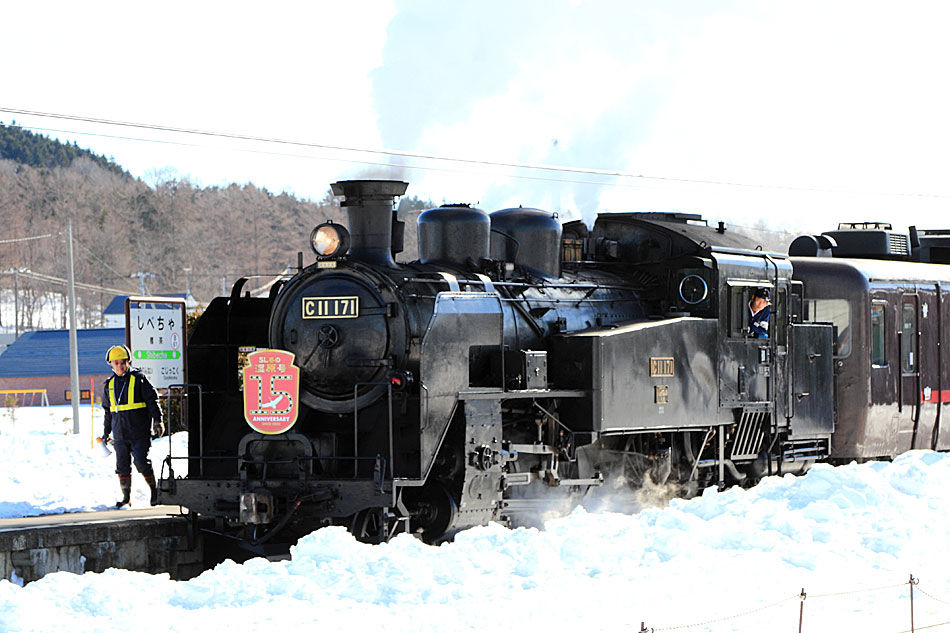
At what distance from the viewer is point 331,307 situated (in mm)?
10148

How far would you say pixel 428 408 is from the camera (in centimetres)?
945

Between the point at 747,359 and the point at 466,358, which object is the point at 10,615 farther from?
the point at 747,359

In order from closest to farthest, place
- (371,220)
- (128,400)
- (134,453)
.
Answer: (371,220), (128,400), (134,453)

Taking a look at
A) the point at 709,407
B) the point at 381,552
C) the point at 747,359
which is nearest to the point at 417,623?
the point at 381,552

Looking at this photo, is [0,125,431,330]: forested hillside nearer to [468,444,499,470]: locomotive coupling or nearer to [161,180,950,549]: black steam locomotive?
[161,180,950,549]: black steam locomotive

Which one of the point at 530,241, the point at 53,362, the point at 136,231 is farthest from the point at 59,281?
the point at 530,241

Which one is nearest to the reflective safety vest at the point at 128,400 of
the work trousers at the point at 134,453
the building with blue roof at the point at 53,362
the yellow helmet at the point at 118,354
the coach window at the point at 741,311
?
the yellow helmet at the point at 118,354

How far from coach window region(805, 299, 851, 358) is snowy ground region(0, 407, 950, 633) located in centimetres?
395

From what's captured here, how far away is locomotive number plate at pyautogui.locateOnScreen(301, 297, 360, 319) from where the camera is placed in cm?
1005

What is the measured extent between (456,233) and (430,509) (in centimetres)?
270

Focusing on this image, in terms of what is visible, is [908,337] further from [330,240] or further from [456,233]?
[330,240]

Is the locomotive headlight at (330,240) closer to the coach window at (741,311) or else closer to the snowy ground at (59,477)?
the snowy ground at (59,477)

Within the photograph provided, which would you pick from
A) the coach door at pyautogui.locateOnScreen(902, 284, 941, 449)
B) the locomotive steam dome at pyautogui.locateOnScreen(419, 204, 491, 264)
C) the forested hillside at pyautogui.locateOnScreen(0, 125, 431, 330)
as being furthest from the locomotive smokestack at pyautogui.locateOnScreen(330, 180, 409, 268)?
the forested hillside at pyautogui.locateOnScreen(0, 125, 431, 330)

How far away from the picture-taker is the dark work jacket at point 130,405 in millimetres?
11867
